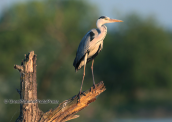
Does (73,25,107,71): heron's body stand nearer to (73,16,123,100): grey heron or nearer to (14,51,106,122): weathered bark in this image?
(73,16,123,100): grey heron

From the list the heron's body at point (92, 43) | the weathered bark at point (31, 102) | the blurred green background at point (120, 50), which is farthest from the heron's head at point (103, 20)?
the blurred green background at point (120, 50)

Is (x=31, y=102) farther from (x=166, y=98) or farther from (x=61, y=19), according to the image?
(x=61, y=19)

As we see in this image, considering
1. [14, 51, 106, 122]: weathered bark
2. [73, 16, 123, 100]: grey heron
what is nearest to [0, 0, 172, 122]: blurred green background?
[73, 16, 123, 100]: grey heron

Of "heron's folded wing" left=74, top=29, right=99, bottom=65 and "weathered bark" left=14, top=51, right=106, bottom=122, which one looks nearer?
"weathered bark" left=14, top=51, right=106, bottom=122

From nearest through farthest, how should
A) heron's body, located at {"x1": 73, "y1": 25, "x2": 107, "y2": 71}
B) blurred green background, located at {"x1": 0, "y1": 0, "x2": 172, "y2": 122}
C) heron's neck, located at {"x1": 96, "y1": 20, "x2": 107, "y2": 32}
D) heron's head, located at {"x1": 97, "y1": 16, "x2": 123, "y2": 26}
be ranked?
heron's body, located at {"x1": 73, "y1": 25, "x2": 107, "y2": 71} → heron's neck, located at {"x1": 96, "y1": 20, "x2": 107, "y2": 32} → heron's head, located at {"x1": 97, "y1": 16, "x2": 123, "y2": 26} → blurred green background, located at {"x1": 0, "y1": 0, "x2": 172, "y2": 122}

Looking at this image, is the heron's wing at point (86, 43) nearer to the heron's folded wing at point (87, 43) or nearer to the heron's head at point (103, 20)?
the heron's folded wing at point (87, 43)

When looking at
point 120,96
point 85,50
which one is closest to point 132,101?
point 120,96

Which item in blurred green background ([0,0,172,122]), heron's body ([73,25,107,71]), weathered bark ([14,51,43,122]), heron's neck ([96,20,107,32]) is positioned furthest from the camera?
blurred green background ([0,0,172,122])

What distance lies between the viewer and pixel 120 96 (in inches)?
1366

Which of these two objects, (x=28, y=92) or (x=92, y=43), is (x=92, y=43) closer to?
(x=92, y=43)

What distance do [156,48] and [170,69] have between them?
3.05 meters

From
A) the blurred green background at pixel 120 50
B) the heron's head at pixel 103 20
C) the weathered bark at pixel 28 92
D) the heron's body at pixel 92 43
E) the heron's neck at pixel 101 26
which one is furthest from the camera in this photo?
the blurred green background at pixel 120 50

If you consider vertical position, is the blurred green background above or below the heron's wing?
above

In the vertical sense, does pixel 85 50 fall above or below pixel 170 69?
below
